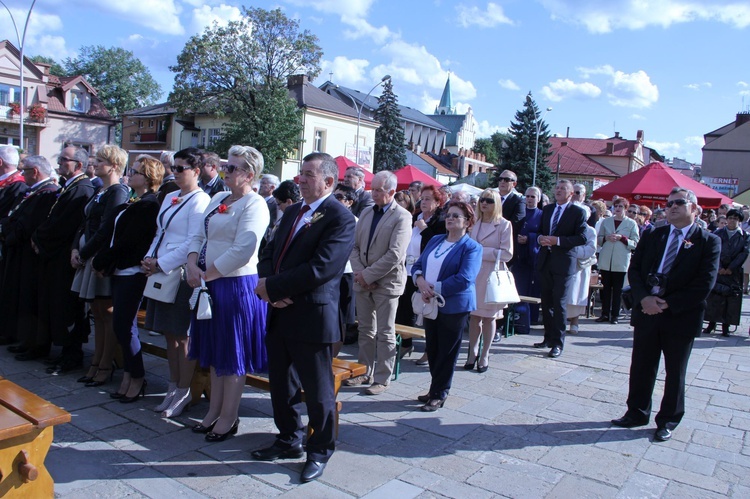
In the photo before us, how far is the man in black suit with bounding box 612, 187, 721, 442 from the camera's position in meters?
4.51

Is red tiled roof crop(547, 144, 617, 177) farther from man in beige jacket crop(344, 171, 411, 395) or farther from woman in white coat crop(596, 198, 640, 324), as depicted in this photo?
man in beige jacket crop(344, 171, 411, 395)

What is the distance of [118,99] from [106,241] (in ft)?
250

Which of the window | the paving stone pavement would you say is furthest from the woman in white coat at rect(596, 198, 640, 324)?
the window

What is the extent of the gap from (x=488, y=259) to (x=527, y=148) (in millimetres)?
49848

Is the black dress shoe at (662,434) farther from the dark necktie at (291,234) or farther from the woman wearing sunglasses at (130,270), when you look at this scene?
the woman wearing sunglasses at (130,270)

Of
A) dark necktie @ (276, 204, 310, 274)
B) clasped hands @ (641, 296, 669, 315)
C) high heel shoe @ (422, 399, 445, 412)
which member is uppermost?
dark necktie @ (276, 204, 310, 274)

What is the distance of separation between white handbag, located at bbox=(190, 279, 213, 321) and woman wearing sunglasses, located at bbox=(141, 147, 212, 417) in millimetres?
453

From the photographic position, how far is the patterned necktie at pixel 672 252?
4.65m

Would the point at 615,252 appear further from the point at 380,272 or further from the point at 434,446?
the point at 434,446

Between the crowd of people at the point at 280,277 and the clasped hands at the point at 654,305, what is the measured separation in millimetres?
13

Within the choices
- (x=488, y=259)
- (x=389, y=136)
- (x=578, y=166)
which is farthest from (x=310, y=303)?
(x=578, y=166)

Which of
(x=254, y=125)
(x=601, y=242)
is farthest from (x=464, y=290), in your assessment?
(x=254, y=125)

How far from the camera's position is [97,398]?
4836 millimetres

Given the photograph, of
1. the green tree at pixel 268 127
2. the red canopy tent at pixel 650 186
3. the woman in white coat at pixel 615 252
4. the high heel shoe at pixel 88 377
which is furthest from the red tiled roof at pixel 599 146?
the high heel shoe at pixel 88 377
